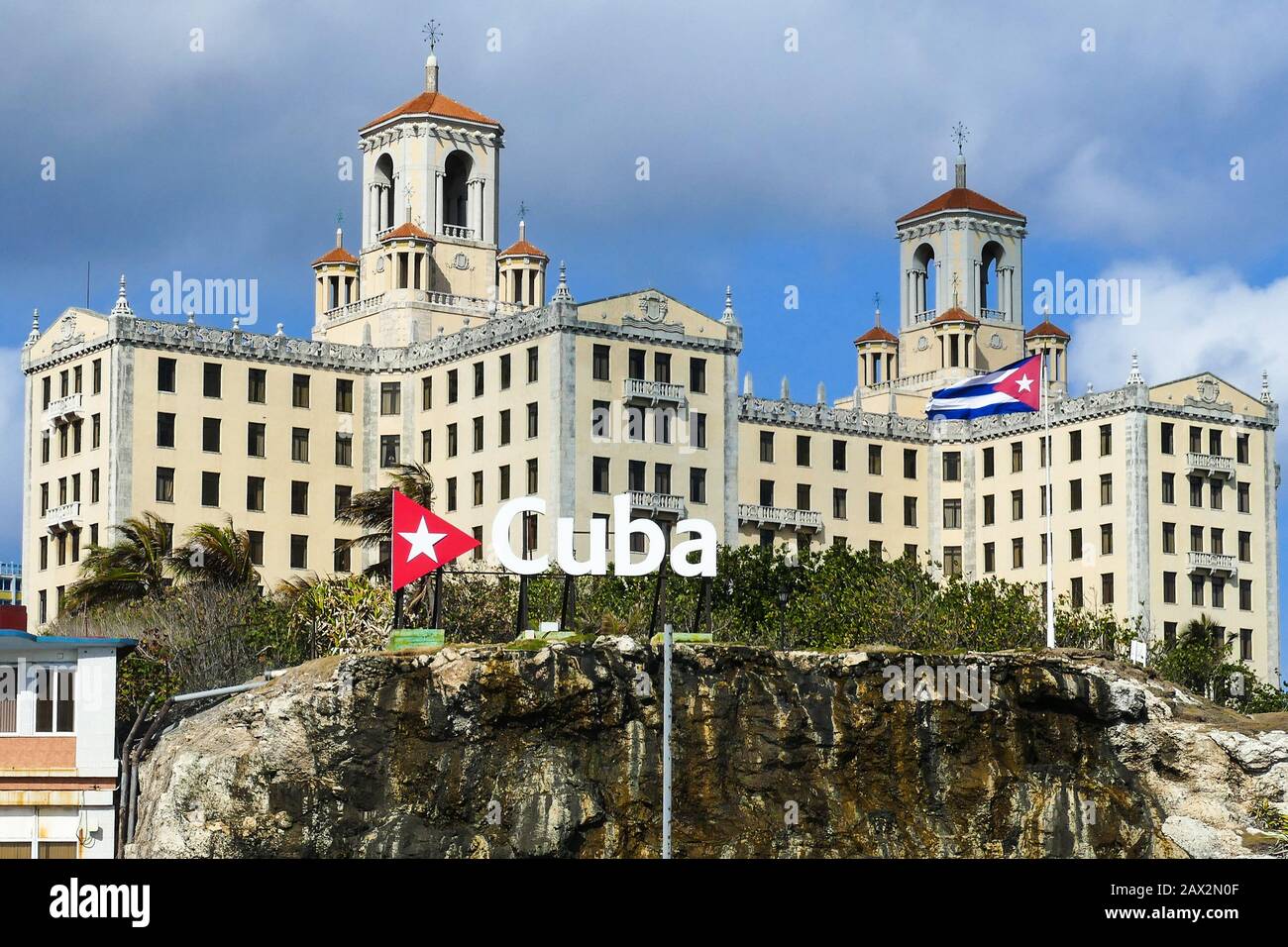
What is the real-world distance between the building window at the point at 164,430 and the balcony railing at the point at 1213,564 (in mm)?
56820

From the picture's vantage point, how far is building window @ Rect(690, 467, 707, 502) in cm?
15175

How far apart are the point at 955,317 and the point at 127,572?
230 feet

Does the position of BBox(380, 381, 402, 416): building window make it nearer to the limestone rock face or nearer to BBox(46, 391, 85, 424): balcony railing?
BBox(46, 391, 85, 424): balcony railing

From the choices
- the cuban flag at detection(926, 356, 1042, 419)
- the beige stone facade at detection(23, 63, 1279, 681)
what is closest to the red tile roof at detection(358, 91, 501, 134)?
the beige stone facade at detection(23, 63, 1279, 681)

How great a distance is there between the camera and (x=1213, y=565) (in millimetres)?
162250

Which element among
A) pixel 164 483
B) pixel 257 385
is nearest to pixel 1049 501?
pixel 257 385

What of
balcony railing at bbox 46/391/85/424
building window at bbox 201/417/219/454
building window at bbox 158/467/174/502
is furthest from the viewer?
balcony railing at bbox 46/391/85/424

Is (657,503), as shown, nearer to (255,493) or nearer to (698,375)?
(698,375)

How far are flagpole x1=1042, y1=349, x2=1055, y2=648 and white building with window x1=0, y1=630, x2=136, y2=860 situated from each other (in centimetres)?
3950

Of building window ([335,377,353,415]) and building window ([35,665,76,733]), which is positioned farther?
building window ([335,377,353,415])

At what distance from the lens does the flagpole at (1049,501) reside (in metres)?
118

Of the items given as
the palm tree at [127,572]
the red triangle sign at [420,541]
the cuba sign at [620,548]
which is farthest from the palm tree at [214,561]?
the red triangle sign at [420,541]
